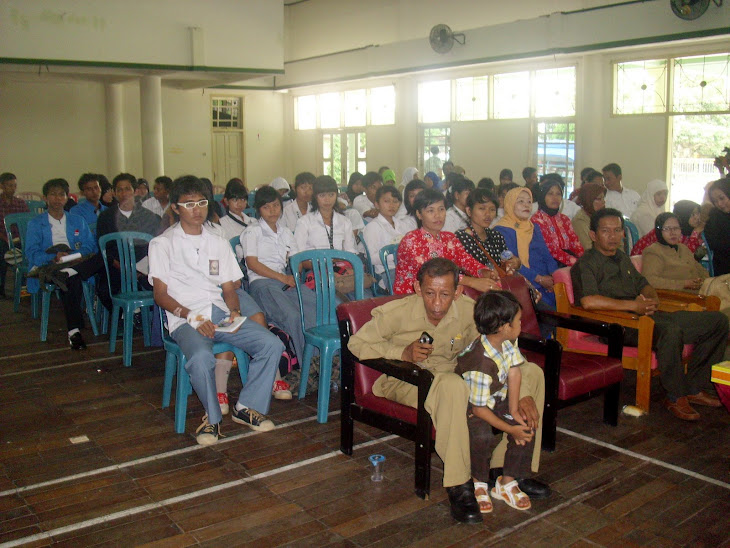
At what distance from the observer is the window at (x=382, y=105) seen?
15.3 m

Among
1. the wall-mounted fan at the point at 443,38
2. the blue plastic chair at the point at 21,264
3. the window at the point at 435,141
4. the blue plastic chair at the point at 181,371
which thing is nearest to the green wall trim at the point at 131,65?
the wall-mounted fan at the point at 443,38

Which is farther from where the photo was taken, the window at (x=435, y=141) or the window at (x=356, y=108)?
the window at (x=356, y=108)

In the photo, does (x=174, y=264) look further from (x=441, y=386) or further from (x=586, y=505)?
(x=586, y=505)

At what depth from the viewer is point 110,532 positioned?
2.90m

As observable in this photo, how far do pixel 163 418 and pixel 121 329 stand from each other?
2.05 m

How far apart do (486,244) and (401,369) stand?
6.30ft

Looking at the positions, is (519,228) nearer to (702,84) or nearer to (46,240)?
(46,240)

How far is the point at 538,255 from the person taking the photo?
17.0ft

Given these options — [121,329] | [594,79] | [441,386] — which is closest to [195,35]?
→ [594,79]

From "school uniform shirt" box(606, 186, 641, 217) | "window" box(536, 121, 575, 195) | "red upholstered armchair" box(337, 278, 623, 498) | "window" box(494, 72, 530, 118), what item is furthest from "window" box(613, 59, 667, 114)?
"red upholstered armchair" box(337, 278, 623, 498)

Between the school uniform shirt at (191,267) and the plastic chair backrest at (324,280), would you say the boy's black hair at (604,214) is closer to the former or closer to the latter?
the plastic chair backrest at (324,280)

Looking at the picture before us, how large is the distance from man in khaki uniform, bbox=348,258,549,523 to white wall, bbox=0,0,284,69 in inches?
374

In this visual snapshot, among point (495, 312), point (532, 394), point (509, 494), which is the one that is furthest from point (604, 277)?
point (509, 494)

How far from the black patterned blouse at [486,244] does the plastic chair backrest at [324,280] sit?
750mm
